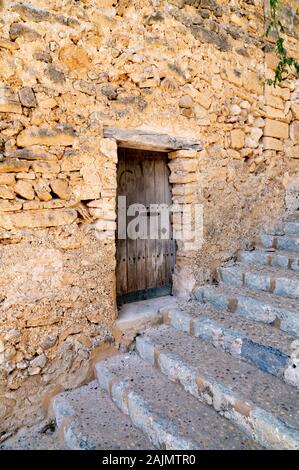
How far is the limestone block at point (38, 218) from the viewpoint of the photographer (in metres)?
1.99

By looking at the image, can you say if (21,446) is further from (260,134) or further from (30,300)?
(260,134)

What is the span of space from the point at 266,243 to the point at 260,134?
1099mm

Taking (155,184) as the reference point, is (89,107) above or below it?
above

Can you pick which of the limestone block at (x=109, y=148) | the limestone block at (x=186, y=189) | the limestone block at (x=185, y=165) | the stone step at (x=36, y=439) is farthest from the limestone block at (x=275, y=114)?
the stone step at (x=36, y=439)

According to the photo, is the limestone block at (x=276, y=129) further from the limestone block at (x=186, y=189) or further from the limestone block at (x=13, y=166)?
the limestone block at (x=13, y=166)

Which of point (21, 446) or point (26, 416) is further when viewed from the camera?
point (26, 416)

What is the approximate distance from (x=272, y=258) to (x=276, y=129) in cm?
139

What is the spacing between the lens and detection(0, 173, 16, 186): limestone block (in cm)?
196

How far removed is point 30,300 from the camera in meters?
2.09

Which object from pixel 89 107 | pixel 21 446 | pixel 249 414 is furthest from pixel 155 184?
pixel 21 446

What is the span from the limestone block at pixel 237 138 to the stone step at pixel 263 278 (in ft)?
3.73

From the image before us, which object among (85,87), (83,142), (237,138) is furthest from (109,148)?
(237,138)

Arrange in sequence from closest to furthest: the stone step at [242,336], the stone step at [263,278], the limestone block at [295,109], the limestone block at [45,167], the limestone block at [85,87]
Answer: the stone step at [242,336]
the limestone block at [45,167]
the limestone block at [85,87]
the stone step at [263,278]
the limestone block at [295,109]

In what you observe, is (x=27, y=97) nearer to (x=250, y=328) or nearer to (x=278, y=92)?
(x=250, y=328)
